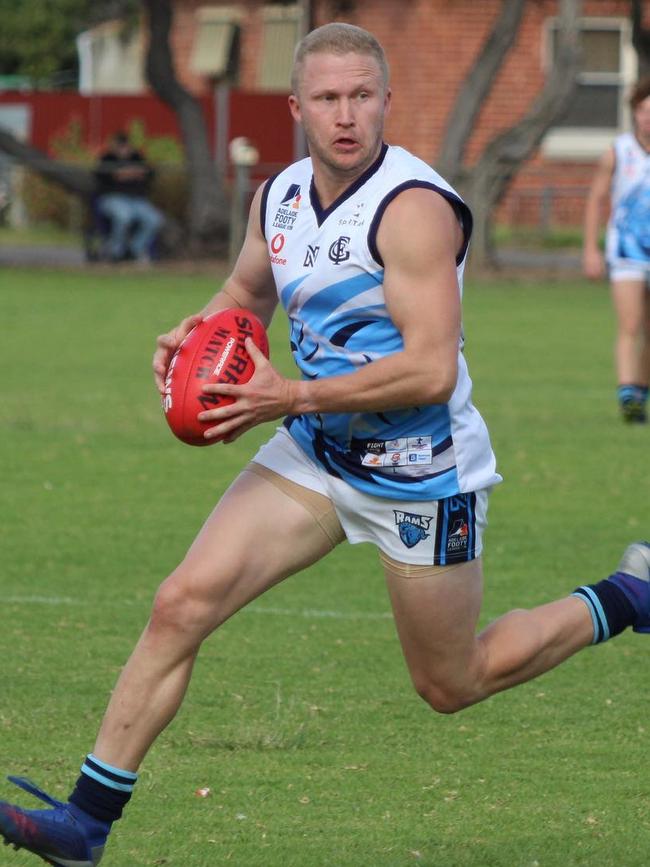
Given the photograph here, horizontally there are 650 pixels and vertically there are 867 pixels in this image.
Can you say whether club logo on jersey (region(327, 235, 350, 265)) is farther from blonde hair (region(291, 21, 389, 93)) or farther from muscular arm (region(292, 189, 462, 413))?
blonde hair (region(291, 21, 389, 93))

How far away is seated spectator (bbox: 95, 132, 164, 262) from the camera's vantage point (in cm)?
3055

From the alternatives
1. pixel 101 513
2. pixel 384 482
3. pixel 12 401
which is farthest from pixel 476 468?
pixel 12 401

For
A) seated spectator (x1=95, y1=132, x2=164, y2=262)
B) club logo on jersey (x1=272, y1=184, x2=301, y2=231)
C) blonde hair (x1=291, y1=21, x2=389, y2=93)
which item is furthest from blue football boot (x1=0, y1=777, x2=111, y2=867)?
seated spectator (x1=95, y1=132, x2=164, y2=262)

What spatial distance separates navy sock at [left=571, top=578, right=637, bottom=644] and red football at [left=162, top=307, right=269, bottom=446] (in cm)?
137

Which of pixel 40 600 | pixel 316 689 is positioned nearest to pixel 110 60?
pixel 40 600

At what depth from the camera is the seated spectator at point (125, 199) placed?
1203 inches

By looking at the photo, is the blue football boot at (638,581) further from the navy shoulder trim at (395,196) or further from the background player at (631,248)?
the background player at (631,248)

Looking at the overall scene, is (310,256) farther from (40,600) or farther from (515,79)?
(515,79)

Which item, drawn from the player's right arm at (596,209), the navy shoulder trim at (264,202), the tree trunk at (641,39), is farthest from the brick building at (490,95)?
the navy shoulder trim at (264,202)

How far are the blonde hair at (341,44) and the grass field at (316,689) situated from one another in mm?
2187

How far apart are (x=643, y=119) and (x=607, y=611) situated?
8.04m

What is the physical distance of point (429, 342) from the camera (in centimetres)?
498

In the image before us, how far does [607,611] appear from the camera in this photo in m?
5.77

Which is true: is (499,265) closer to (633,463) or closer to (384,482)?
(633,463)
